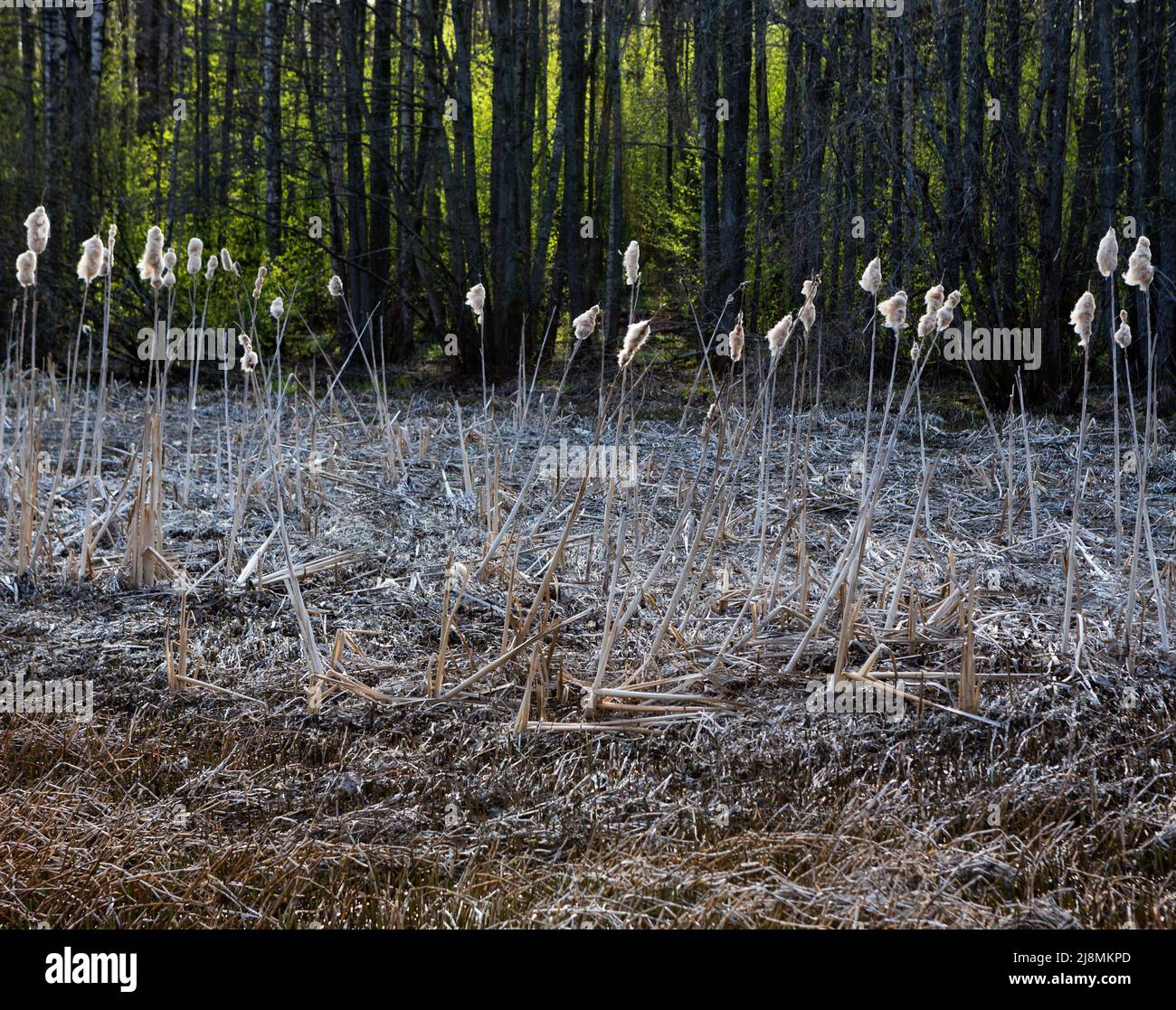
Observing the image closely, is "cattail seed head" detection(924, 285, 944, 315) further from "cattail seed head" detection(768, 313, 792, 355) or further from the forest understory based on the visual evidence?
the forest understory

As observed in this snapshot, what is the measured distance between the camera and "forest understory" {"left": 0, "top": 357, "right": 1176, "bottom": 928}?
188cm

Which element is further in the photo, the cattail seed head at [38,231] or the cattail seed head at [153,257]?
the cattail seed head at [153,257]

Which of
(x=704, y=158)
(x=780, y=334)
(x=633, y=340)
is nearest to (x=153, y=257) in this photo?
(x=633, y=340)

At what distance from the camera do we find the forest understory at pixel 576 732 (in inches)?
74.2

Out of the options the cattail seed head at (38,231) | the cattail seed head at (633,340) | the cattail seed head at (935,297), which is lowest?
the cattail seed head at (633,340)

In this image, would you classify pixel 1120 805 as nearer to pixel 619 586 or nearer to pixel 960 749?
pixel 960 749

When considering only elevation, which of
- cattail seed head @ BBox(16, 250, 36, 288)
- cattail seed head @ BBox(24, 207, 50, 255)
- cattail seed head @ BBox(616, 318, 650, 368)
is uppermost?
cattail seed head @ BBox(24, 207, 50, 255)

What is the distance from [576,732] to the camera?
2490mm

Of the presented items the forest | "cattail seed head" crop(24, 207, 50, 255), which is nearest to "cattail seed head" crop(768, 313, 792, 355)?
"cattail seed head" crop(24, 207, 50, 255)

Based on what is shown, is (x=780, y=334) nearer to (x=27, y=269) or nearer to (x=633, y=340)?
(x=633, y=340)

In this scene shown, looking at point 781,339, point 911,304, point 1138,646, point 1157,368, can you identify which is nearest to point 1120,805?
point 1138,646

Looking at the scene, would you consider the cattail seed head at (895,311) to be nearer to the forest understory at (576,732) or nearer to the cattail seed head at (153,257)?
the forest understory at (576,732)

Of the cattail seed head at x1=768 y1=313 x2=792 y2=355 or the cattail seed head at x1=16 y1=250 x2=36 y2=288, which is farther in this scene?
the cattail seed head at x1=16 y1=250 x2=36 y2=288

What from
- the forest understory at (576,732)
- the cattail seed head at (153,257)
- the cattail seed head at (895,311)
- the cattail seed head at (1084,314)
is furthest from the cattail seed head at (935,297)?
the cattail seed head at (153,257)
